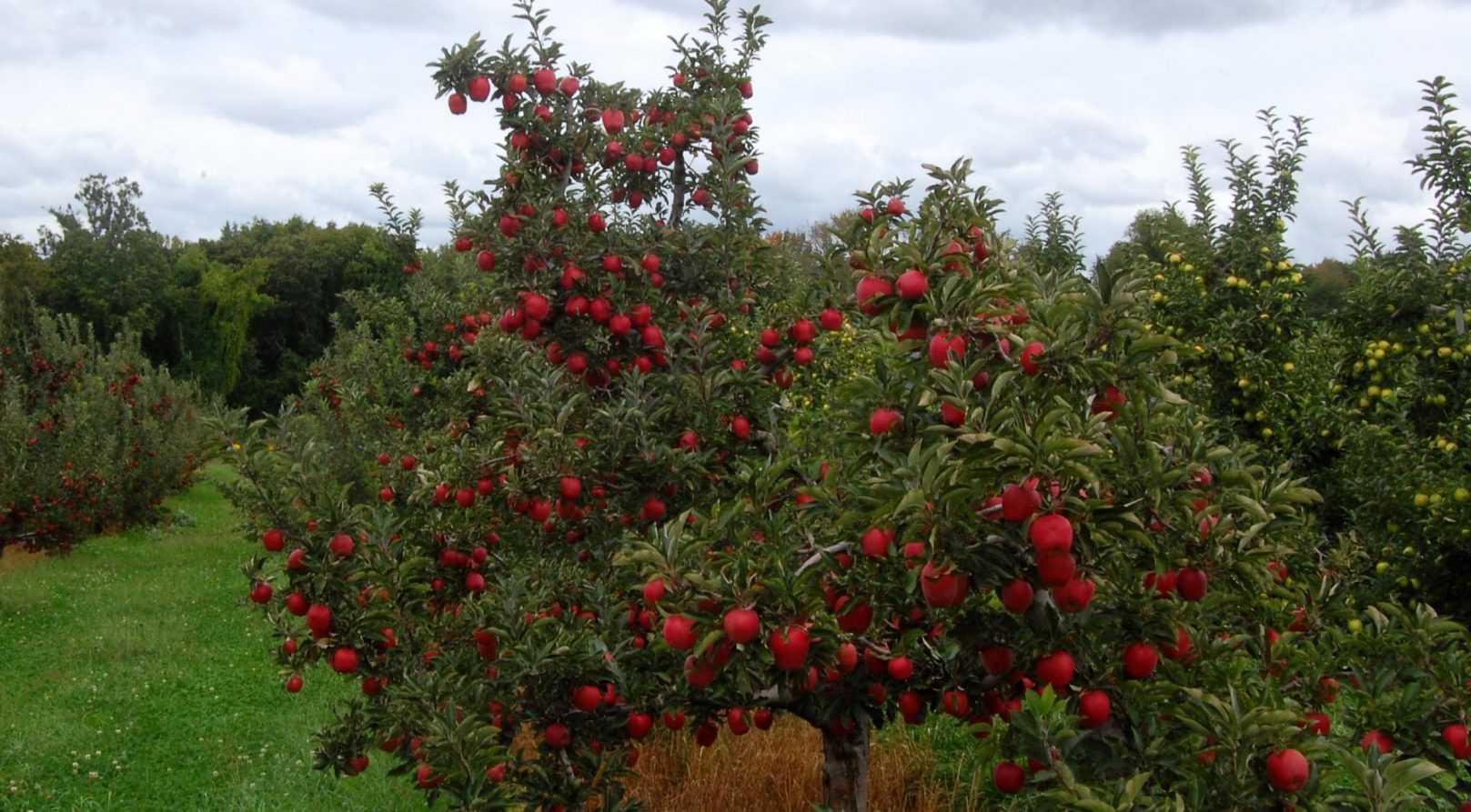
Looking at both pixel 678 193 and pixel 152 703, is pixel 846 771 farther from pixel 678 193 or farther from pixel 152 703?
pixel 152 703

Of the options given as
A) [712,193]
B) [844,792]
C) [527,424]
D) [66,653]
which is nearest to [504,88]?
[712,193]

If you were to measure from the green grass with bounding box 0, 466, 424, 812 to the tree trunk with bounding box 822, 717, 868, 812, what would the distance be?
1976 millimetres

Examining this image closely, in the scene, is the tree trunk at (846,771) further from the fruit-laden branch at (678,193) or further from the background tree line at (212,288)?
the background tree line at (212,288)

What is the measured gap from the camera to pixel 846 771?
11.4 feet

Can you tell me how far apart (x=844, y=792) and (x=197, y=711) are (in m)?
5.76

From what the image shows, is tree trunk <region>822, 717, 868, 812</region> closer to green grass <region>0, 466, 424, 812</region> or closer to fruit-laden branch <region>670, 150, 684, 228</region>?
green grass <region>0, 466, 424, 812</region>

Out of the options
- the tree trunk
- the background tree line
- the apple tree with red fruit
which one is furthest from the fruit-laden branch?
the background tree line

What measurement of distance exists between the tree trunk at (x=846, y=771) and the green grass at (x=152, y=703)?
6.48 ft

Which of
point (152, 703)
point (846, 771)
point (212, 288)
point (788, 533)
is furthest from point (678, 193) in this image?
point (212, 288)

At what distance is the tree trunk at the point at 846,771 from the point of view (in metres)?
3.46

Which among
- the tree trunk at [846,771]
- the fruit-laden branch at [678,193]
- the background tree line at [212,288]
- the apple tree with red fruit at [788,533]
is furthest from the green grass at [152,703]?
the background tree line at [212,288]

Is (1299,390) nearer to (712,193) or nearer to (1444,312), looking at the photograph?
(1444,312)

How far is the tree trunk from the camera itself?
346cm

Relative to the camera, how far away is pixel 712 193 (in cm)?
459
